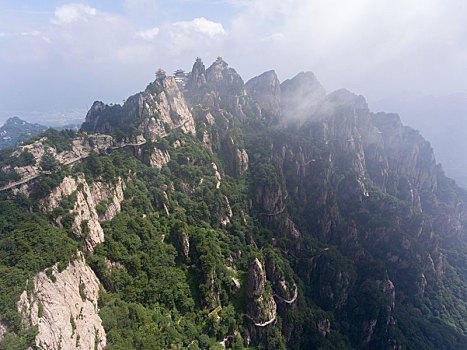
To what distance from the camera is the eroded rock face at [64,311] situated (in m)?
24.2

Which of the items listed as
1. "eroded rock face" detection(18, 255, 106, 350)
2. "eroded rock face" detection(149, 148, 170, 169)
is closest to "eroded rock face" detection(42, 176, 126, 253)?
"eroded rock face" detection(18, 255, 106, 350)

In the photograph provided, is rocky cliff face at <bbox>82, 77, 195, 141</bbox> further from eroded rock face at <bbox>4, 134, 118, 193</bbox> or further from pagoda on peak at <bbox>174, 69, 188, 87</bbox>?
pagoda on peak at <bbox>174, 69, 188, 87</bbox>

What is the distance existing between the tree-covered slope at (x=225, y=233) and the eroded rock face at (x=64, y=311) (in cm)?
24

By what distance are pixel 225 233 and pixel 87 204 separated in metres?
36.4

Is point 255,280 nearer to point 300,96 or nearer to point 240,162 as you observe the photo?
point 240,162

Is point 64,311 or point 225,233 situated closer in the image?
point 64,311

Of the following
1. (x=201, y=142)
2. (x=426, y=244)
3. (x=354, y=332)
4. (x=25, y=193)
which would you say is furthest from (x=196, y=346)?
(x=426, y=244)

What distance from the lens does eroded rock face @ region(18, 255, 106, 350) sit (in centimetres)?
2420

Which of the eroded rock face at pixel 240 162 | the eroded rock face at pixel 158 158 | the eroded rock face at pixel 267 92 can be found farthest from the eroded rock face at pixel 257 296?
Answer: the eroded rock face at pixel 267 92

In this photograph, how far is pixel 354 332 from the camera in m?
69.1

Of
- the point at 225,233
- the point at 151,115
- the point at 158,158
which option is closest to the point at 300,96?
the point at 151,115

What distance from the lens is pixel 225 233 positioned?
67688 mm

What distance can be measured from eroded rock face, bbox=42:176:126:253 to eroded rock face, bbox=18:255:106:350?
726 cm

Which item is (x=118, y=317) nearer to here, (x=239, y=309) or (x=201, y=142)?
(x=239, y=309)
